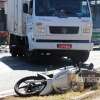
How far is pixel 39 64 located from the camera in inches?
763

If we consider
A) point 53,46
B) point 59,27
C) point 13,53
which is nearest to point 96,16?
point 13,53

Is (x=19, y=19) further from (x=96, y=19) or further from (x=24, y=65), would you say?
(x=96, y=19)

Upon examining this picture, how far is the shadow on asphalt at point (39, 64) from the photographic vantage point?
18.0 metres

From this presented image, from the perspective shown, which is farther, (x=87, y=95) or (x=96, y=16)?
(x=96, y=16)

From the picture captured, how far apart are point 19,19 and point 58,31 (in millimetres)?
2907

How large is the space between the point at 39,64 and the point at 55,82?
8.04 metres

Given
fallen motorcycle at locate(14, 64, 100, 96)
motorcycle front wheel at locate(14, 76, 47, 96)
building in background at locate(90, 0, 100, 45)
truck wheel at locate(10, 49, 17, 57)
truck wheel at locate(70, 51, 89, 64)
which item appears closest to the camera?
motorcycle front wheel at locate(14, 76, 47, 96)

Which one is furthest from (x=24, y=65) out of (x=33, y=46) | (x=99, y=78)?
(x=99, y=78)

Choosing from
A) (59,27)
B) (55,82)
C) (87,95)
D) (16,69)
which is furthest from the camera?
(59,27)

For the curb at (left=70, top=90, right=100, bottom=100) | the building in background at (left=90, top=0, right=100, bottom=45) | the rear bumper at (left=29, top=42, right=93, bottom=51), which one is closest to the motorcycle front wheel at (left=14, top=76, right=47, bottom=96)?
the curb at (left=70, top=90, right=100, bottom=100)

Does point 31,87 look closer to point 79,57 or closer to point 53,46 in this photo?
point 53,46

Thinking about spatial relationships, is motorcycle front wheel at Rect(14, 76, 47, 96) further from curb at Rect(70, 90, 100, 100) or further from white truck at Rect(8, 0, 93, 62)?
white truck at Rect(8, 0, 93, 62)

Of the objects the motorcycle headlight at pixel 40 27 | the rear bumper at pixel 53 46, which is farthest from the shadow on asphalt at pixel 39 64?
the motorcycle headlight at pixel 40 27

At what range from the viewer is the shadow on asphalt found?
18.0m
